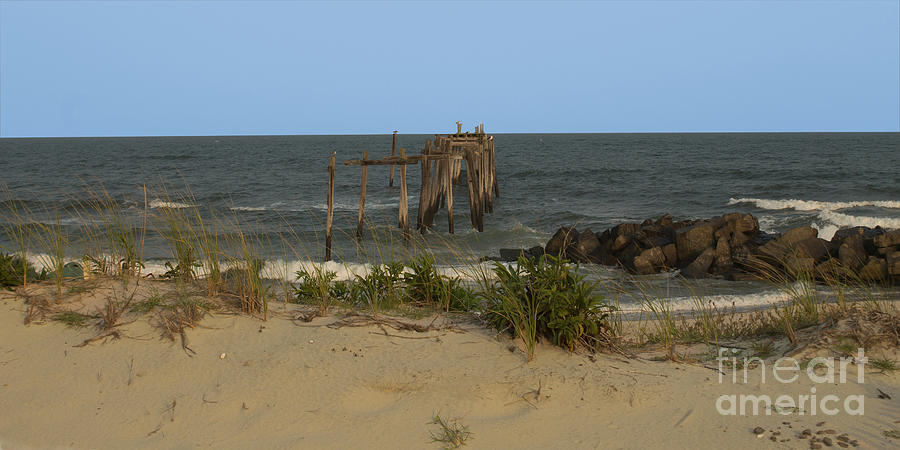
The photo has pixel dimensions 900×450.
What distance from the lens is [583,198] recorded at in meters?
26.7

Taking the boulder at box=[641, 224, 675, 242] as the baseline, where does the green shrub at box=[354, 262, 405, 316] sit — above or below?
above

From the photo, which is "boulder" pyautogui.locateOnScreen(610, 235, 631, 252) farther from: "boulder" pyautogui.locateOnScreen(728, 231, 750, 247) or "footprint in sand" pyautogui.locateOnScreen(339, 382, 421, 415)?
"footprint in sand" pyautogui.locateOnScreen(339, 382, 421, 415)

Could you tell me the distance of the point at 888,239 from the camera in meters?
11.2

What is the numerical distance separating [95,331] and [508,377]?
2.97m

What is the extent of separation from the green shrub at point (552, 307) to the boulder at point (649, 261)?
309 inches

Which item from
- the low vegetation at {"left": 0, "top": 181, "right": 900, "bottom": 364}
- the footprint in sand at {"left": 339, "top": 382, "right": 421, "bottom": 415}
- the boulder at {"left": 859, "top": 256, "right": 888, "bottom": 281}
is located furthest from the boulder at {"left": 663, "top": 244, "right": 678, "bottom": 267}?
the footprint in sand at {"left": 339, "top": 382, "right": 421, "bottom": 415}

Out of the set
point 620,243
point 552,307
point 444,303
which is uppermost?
point 552,307

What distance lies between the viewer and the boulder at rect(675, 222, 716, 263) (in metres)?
12.1

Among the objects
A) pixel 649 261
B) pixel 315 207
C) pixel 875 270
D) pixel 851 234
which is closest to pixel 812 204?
pixel 851 234

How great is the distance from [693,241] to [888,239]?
3222 mm

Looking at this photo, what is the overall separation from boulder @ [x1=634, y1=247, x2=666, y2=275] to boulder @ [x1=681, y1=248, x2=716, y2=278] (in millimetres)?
489

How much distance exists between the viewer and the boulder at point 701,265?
37.0 ft

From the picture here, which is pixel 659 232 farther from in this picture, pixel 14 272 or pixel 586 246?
pixel 14 272

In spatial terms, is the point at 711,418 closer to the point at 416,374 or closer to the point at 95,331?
the point at 416,374
